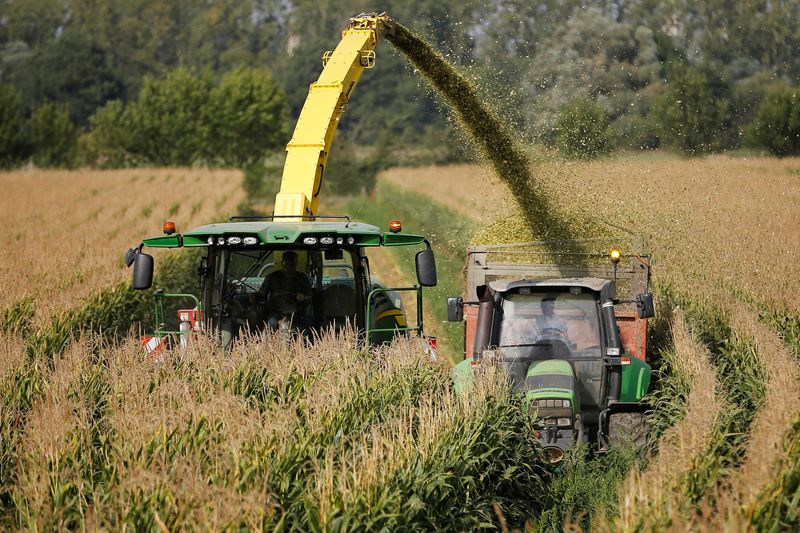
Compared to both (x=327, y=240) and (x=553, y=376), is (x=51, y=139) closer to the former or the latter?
(x=327, y=240)

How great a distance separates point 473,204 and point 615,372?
19021 millimetres

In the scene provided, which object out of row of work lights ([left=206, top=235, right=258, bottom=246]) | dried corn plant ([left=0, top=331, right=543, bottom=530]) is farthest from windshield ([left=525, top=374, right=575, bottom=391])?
row of work lights ([left=206, top=235, right=258, bottom=246])

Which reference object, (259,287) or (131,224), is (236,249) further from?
(131,224)

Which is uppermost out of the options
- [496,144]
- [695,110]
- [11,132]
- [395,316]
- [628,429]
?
[11,132]

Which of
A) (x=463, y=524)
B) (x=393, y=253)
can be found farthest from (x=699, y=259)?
(x=393, y=253)

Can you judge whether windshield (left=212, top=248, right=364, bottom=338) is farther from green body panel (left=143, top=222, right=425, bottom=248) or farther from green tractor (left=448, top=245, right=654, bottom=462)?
green tractor (left=448, top=245, right=654, bottom=462)

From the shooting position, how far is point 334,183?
46.1 meters

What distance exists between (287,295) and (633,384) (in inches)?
113

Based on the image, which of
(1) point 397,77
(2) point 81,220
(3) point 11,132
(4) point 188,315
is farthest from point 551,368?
(3) point 11,132

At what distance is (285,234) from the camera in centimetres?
882

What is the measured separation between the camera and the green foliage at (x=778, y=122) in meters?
17.0

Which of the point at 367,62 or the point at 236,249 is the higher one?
the point at 367,62

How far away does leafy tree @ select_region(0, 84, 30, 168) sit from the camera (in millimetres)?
60844

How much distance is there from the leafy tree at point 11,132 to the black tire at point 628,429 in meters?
56.9
